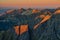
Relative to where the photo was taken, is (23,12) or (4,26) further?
(23,12)

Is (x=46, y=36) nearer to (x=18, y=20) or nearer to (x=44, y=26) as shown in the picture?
(x=44, y=26)

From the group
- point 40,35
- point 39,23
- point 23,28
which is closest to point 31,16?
point 39,23

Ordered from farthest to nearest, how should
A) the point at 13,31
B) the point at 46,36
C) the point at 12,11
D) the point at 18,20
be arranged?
the point at 12,11
the point at 18,20
the point at 46,36
the point at 13,31

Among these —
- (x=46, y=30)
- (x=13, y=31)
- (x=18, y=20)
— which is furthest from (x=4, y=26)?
(x=46, y=30)

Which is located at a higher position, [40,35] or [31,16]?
[31,16]

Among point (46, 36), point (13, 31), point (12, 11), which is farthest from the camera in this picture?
point (12, 11)

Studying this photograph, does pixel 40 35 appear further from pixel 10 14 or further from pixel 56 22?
pixel 10 14
